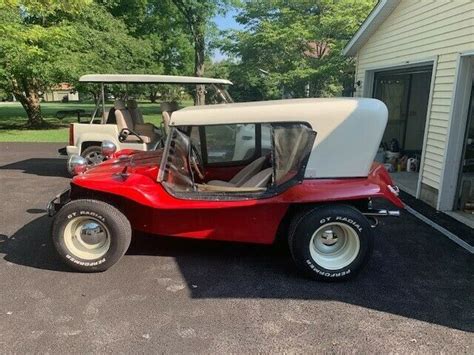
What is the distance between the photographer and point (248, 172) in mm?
4449

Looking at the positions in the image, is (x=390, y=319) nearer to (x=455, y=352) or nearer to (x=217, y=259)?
(x=455, y=352)

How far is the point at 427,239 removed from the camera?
16.1 ft

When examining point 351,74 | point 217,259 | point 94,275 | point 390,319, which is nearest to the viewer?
point 390,319

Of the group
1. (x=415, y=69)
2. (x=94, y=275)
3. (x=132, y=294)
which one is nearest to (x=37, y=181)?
(x=94, y=275)

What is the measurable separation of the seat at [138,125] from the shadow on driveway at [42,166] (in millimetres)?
1919

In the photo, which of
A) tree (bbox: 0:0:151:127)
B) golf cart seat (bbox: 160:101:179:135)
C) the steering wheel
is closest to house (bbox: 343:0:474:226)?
the steering wheel

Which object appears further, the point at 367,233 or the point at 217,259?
the point at 217,259

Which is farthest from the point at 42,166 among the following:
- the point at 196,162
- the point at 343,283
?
the point at 343,283

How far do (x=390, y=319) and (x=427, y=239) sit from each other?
2.13m

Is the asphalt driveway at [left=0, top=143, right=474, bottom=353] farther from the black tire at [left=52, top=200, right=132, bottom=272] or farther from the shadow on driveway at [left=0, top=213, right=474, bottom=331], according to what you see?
the black tire at [left=52, top=200, right=132, bottom=272]

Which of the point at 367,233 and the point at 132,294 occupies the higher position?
the point at 367,233

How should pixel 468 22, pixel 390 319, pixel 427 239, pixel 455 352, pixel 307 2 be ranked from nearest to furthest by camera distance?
pixel 455 352 → pixel 390 319 → pixel 427 239 → pixel 468 22 → pixel 307 2

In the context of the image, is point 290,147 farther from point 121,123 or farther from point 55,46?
point 55,46

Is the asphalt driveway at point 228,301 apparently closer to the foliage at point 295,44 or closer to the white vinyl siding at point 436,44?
the white vinyl siding at point 436,44
